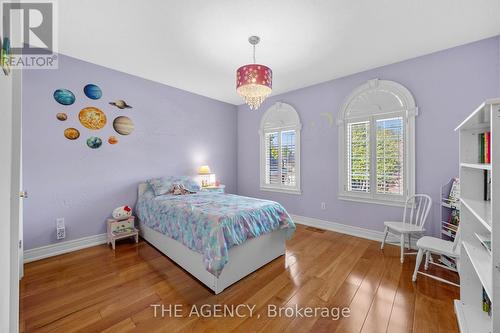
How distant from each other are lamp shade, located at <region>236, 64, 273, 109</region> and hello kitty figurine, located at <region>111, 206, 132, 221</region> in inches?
99.0

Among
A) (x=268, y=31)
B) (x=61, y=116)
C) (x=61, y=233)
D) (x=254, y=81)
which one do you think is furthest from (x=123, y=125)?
(x=268, y=31)

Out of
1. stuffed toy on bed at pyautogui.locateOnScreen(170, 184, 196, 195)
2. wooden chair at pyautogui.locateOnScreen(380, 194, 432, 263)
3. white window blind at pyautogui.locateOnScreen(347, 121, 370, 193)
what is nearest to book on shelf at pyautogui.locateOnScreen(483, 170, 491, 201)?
wooden chair at pyautogui.locateOnScreen(380, 194, 432, 263)

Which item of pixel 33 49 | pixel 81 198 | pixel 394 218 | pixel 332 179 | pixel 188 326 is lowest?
pixel 188 326

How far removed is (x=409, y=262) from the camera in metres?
2.53

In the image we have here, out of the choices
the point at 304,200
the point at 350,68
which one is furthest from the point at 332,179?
the point at 350,68

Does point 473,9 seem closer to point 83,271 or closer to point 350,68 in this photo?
point 350,68

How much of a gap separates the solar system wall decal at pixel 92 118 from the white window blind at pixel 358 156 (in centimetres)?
373

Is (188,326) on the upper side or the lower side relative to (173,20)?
lower

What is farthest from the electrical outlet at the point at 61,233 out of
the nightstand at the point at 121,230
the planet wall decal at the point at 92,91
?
the planet wall decal at the point at 92,91

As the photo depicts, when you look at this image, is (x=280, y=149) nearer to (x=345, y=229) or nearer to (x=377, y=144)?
(x=377, y=144)

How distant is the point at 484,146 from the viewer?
1.55 metres

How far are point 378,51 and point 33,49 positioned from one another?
4.54 metres

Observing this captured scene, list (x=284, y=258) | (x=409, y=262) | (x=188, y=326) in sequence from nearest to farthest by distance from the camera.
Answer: (x=188, y=326) → (x=409, y=262) → (x=284, y=258)

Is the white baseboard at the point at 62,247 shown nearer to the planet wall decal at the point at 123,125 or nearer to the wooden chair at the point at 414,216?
the planet wall decal at the point at 123,125
